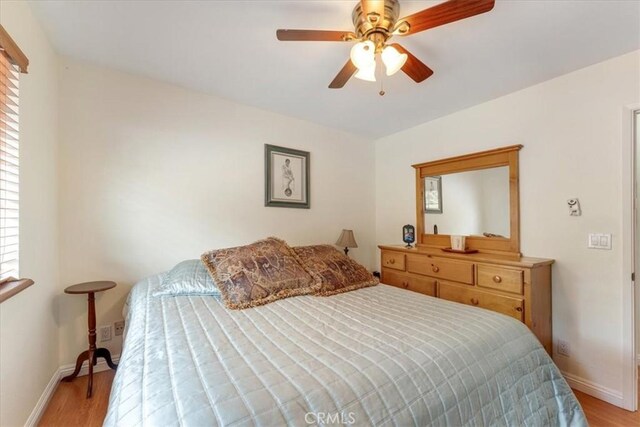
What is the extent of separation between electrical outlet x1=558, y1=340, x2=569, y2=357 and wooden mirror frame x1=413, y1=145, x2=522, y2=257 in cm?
72

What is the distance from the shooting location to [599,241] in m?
2.00

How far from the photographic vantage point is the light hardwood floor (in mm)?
1669

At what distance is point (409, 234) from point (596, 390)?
183 cm

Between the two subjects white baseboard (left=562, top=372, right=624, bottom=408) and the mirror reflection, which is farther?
the mirror reflection

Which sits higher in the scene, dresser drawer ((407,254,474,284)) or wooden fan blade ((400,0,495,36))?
wooden fan blade ((400,0,495,36))

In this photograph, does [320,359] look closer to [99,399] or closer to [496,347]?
[496,347]

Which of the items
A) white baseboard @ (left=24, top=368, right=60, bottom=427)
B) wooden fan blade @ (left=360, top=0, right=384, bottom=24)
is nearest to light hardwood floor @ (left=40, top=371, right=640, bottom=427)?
white baseboard @ (left=24, top=368, right=60, bottom=427)

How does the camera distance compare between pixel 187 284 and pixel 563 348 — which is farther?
pixel 563 348

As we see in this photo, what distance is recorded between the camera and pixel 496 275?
2.20 metres

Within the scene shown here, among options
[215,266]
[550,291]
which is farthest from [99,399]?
[550,291]

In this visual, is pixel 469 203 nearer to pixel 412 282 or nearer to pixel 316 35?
pixel 412 282

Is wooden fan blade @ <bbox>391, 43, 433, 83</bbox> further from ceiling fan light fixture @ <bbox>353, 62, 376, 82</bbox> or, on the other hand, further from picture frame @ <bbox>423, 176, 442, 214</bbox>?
picture frame @ <bbox>423, 176, 442, 214</bbox>

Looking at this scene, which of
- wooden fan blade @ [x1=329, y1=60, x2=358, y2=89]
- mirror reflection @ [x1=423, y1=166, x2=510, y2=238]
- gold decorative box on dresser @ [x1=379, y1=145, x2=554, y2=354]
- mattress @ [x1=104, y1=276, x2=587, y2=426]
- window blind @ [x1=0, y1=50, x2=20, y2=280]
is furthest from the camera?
mirror reflection @ [x1=423, y1=166, x2=510, y2=238]

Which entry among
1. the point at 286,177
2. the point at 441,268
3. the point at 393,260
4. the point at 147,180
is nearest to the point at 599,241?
the point at 441,268
